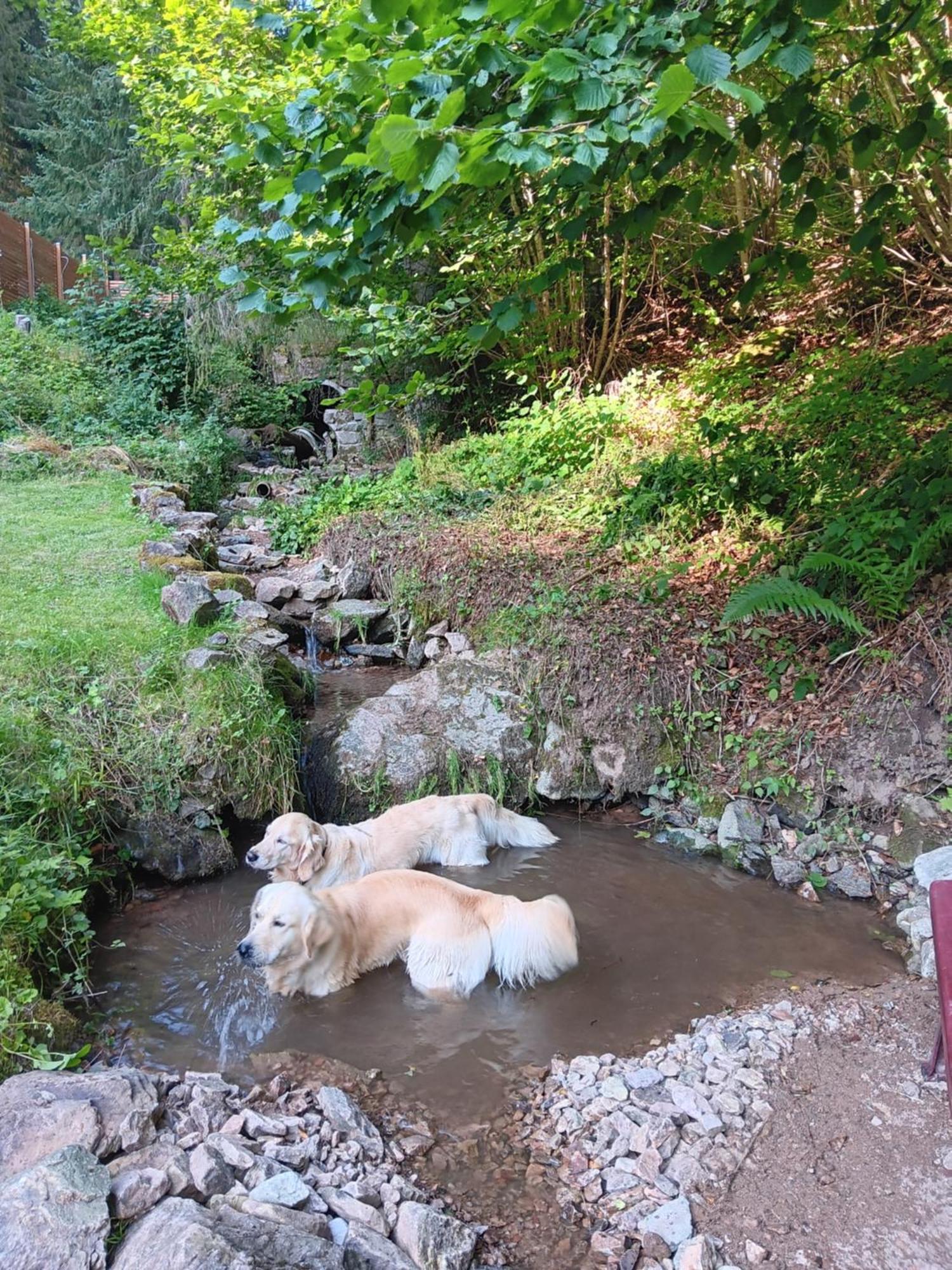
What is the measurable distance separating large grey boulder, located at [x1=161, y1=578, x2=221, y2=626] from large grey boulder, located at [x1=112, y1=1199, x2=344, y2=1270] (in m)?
4.56

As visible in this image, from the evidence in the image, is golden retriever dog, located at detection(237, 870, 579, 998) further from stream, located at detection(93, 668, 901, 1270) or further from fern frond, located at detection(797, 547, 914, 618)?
fern frond, located at detection(797, 547, 914, 618)

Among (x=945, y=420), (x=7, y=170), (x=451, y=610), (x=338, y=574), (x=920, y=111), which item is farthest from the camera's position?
(x=7, y=170)

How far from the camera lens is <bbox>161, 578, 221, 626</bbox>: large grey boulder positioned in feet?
20.6

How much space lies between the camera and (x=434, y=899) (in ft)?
13.8

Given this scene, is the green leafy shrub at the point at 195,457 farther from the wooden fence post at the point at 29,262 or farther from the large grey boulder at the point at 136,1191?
the large grey boulder at the point at 136,1191

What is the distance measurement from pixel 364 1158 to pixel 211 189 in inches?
544

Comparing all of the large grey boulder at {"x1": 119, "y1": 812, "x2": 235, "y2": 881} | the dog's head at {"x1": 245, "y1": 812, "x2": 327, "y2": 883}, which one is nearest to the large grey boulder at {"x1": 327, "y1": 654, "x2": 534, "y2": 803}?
the large grey boulder at {"x1": 119, "y1": 812, "x2": 235, "y2": 881}

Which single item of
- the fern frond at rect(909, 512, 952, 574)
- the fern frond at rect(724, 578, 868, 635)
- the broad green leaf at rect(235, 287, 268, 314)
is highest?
the broad green leaf at rect(235, 287, 268, 314)

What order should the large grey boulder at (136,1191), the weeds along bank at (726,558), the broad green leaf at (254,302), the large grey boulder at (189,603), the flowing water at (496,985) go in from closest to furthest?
the large grey boulder at (136,1191), the broad green leaf at (254,302), the flowing water at (496,985), the weeds along bank at (726,558), the large grey boulder at (189,603)

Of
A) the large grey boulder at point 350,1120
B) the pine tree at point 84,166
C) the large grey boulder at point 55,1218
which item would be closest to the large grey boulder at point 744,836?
the large grey boulder at point 350,1120

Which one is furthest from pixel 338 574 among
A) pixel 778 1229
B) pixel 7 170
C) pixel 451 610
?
pixel 7 170

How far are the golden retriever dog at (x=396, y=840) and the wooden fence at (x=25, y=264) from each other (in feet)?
55.8

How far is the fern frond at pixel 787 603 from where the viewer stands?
18.1 ft

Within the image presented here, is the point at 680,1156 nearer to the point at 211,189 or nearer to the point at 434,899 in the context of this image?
the point at 434,899
